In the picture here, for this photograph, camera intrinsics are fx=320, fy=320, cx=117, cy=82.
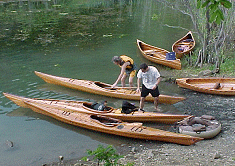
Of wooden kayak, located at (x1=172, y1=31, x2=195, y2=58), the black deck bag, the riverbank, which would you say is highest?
wooden kayak, located at (x1=172, y1=31, x2=195, y2=58)

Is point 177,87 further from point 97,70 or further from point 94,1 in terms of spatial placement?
point 94,1

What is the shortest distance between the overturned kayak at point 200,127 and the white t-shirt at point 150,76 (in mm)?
1527

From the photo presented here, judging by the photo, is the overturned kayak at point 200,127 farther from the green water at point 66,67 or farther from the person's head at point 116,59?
the person's head at point 116,59

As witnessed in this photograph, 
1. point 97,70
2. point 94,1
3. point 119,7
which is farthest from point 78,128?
point 94,1

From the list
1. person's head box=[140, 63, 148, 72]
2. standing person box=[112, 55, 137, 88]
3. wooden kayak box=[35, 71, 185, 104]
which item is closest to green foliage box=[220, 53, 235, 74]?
wooden kayak box=[35, 71, 185, 104]

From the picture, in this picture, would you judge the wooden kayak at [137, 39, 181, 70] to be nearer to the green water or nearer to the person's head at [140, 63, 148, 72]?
the green water

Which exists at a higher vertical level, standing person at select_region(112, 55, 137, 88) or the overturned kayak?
standing person at select_region(112, 55, 137, 88)

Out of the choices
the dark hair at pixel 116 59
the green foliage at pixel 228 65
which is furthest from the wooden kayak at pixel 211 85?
the dark hair at pixel 116 59

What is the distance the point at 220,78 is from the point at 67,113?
18.9ft

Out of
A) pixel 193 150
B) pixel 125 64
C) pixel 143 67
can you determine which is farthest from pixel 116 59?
pixel 193 150

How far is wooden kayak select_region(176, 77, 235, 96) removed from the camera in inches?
440

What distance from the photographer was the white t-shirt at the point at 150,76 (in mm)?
9578

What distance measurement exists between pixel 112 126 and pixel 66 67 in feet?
24.0

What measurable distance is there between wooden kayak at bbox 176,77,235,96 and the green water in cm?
59
